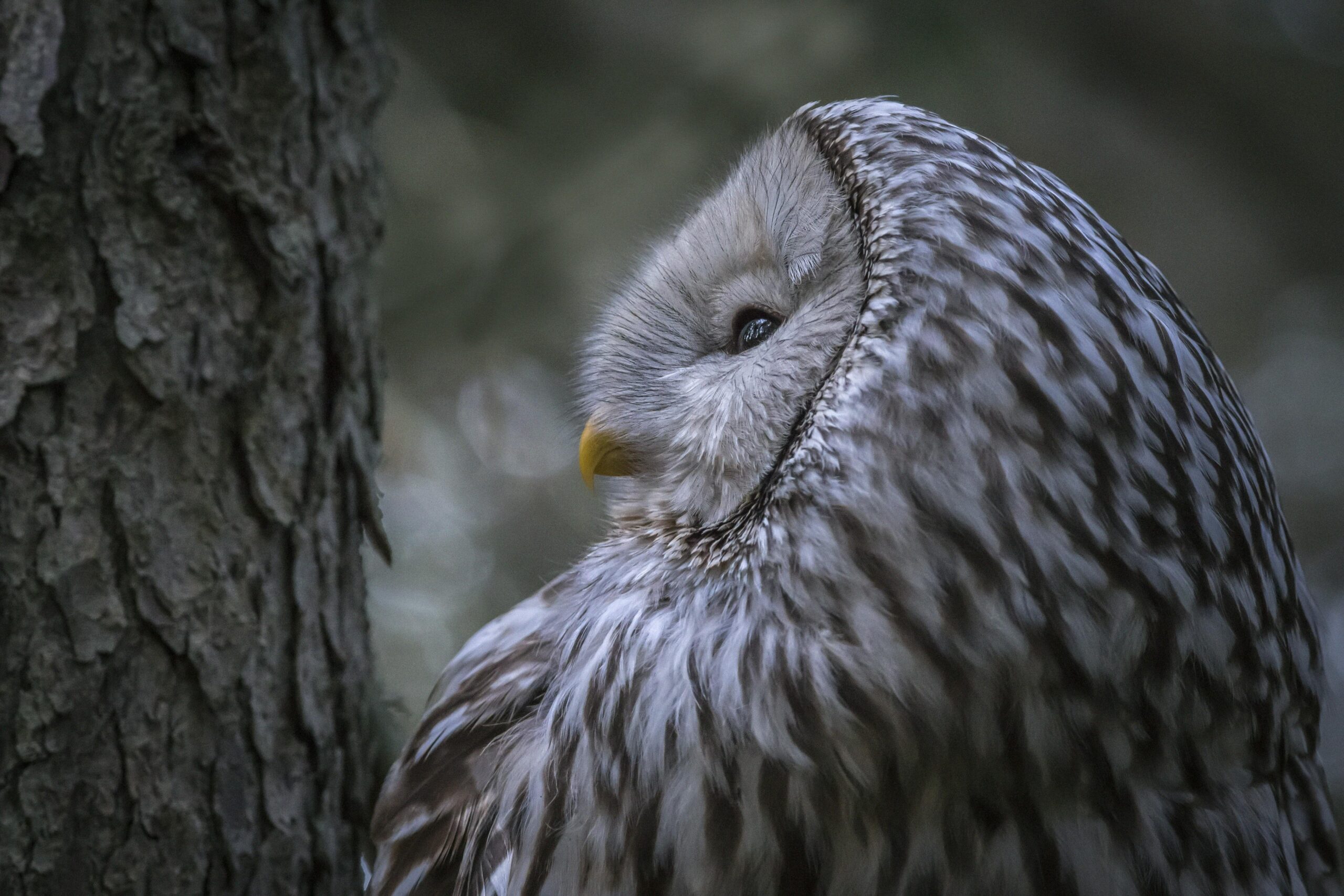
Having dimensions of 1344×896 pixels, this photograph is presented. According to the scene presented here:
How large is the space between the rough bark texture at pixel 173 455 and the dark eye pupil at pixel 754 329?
590mm

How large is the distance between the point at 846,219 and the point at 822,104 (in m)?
0.33

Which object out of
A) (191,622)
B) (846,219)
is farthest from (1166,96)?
(191,622)

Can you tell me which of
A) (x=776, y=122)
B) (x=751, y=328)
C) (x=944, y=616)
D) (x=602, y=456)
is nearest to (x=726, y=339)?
(x=751, y=328)

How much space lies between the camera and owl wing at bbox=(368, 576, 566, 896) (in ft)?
4.58

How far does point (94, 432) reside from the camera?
1308mm

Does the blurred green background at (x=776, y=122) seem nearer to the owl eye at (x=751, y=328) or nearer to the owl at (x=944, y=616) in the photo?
the owl eye at (x=751, y=328)

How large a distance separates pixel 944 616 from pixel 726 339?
0.59 m

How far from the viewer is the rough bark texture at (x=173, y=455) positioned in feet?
4.16

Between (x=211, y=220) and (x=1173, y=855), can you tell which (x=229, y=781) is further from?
(x=1173, y=855)

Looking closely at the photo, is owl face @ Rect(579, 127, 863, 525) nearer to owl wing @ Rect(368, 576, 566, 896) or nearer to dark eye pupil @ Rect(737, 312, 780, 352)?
dark eye pupil @ Rect(737, 312, 780, 352)

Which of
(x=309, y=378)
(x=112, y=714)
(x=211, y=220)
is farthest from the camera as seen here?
(x=309, y=378)

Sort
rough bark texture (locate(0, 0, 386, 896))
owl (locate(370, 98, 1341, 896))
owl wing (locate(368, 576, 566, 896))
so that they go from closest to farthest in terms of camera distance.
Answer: owl (locate(370, 98, 1341, 896)) < rough bark texture (locate(0, 0, 386, 896)) < owl wing (locate(368, 576, 566, 896))

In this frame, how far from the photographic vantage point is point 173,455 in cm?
136

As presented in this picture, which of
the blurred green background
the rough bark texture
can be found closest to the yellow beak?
the rough bark texture
